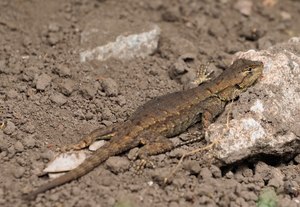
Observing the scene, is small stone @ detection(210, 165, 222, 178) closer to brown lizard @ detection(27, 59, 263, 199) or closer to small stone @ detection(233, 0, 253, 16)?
brown lizard @ detection(27, 59, 263, 199)

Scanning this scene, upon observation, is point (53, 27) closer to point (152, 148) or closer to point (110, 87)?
point (110, 87)

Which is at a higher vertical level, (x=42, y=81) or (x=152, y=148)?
(x=42, y=81)

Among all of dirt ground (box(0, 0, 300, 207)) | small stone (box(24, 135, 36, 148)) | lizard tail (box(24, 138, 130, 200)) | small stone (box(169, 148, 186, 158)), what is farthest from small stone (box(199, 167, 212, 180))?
small stone (box(24, 135, 36, 148))

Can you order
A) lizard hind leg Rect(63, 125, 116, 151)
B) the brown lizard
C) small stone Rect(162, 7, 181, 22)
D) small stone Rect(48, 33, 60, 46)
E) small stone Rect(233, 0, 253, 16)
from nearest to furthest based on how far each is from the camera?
the brown lizard < lizard hind leg Rect(63, 125, 116, 151) < small stone Rect(48, 33, 60, 46) < small stone Rect(162, 7, 181, 22) < small stone Rect(233, 0, 253, 16)

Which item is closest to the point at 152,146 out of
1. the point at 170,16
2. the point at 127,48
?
the point at 127,48

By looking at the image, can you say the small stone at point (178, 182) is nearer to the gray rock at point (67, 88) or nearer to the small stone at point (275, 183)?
the small stone at point (275, 183)

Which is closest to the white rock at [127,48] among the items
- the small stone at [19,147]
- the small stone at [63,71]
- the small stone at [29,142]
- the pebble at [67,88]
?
the small stone at [63,71]
